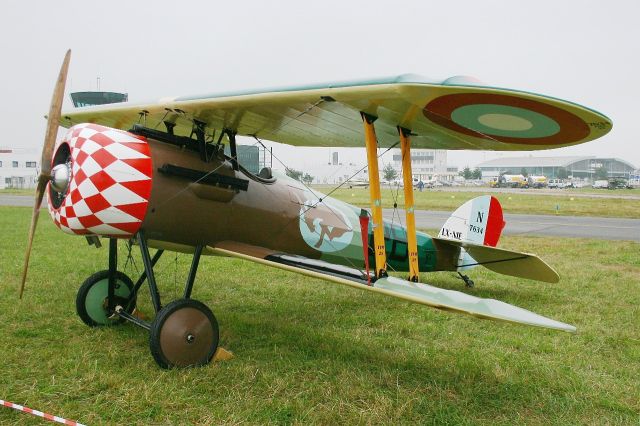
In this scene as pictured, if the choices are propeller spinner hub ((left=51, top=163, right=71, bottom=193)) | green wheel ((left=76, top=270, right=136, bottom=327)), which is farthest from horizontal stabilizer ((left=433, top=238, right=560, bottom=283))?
propeller spinner hub ((left=51, top=163, right=71, bottom=193))

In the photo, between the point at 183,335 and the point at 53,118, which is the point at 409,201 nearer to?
the point at 183,335

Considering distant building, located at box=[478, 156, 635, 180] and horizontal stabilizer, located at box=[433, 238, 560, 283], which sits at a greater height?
distant building, located at box=[478, 156, 635, 180]

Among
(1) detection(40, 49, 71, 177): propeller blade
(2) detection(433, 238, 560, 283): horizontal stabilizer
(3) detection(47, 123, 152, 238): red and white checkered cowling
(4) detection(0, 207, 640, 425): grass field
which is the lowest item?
(4) detection(0, 207, 640, 425): grass field

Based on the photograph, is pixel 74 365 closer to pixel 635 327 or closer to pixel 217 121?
pixel 217 121

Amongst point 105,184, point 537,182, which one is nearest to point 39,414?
point 105,184

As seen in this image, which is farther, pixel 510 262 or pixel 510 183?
pixel 510 183

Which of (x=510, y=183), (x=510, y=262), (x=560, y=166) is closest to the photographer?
(x=510, y=262)

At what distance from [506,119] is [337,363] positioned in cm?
238

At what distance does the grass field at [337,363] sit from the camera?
353 centimetres

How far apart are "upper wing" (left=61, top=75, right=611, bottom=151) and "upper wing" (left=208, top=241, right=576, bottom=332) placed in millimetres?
1282

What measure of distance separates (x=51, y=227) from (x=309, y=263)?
42.1ft

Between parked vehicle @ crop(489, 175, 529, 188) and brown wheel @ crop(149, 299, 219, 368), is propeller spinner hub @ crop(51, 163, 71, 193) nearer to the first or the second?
brown wheel @ crop(149, 299, 219, 368)

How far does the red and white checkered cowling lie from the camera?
4141 mm

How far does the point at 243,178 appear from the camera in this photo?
5.14 meters
